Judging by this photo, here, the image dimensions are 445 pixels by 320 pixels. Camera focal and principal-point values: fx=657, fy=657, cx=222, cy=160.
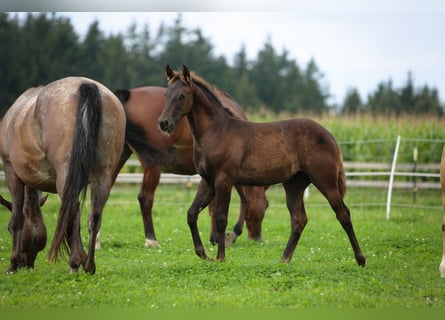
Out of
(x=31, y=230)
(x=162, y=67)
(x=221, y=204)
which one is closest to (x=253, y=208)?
(x=221, y=204)

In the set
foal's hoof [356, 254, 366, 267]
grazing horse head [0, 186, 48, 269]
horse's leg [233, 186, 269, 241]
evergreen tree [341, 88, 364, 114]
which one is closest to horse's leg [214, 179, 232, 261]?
foal's hoof [356, 254, 366, 267]

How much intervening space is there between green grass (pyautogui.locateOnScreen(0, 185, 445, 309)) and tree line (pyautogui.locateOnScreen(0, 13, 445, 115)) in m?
18.0

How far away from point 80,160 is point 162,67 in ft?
108

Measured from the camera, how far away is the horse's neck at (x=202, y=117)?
329 inches

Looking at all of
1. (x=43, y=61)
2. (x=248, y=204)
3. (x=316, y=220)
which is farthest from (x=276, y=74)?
(x=248, y=204)

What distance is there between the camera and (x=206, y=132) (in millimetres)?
8328

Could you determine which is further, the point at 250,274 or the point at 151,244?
the point at 151,244

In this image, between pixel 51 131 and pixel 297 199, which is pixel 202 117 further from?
pixel 51 131

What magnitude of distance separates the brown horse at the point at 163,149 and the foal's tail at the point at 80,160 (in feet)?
11.2

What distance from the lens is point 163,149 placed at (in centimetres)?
1086

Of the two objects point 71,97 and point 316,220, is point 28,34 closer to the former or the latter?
point 316,220

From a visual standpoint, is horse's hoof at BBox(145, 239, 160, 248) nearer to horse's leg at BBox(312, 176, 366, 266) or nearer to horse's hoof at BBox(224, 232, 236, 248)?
horse's hoof at BBox(224, 232, 236, 248)

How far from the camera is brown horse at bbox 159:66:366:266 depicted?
8.16 m

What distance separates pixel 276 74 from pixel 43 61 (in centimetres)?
1713
